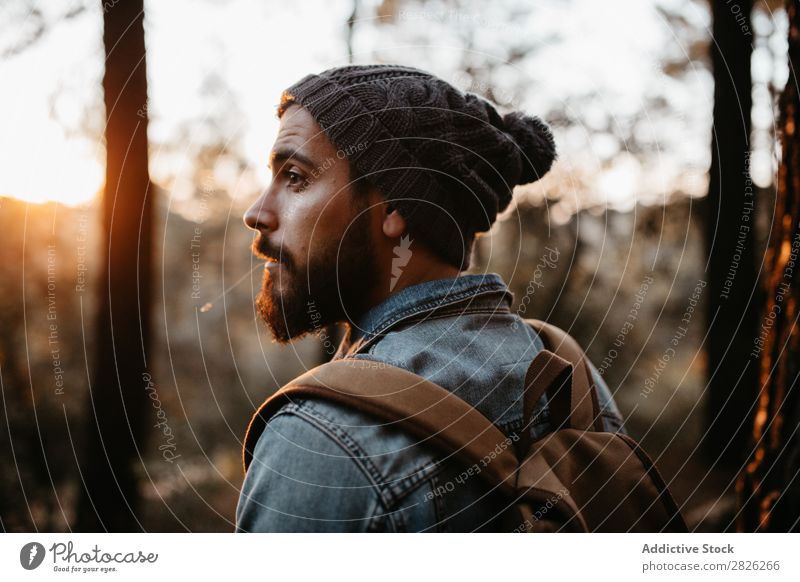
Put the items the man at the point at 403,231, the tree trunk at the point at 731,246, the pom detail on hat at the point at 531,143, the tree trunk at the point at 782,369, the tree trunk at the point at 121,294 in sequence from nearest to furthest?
the man at the point at 403,231
the pom detail on hat at the point at 531,143
the tree trunk at the point at 782,369
the tree trunk at the point at 121,294
the tree trunk at the point at 731,246

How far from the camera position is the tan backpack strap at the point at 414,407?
1119mm

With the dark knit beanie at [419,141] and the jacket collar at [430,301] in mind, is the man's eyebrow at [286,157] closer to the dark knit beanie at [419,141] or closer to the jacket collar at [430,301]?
the dark knit beanie at [419,141]

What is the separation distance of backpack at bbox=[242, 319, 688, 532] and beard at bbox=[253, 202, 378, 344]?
0.29m

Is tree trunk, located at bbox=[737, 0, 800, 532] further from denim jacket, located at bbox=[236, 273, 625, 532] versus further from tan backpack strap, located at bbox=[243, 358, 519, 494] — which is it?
tan backpack strap, located at bbox=[243, 358, 519, 494]

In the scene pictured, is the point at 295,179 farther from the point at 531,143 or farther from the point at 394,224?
the point at 531,143

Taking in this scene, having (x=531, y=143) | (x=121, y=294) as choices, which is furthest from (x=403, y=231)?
(x=121, y=294)

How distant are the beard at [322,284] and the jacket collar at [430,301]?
68 mm

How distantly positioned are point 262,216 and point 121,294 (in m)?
1.63

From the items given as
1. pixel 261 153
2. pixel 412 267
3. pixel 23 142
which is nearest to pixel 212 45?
pixel 261 153

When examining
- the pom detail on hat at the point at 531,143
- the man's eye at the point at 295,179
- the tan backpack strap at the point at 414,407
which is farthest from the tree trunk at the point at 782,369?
the man's eye at the point at 295,179

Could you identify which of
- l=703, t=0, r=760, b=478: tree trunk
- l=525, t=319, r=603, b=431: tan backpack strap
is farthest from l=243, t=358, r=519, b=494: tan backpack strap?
l=703, t=0, r=760, b=478: tree trunk

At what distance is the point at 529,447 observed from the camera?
1220mm

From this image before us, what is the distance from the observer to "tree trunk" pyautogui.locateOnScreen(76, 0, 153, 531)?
2.44m
